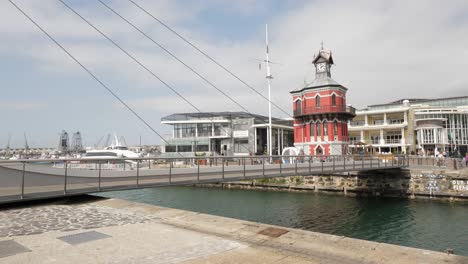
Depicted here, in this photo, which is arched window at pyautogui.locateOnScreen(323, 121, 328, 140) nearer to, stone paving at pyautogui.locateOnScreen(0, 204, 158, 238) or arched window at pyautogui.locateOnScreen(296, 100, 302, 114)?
arched window at pyautogui.locateOnScreen(296, 100, 302, 114)

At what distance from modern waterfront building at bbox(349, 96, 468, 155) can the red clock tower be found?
968cm

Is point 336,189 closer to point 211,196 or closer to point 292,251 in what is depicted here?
point 211,196

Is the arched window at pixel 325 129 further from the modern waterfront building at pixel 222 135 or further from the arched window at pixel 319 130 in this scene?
the modern waterfront building at pixel 222 135

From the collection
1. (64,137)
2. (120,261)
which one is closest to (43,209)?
(120,261)

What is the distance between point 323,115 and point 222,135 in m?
26.1

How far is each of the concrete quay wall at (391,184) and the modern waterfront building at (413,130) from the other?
19926mm

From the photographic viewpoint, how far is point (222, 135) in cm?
6550

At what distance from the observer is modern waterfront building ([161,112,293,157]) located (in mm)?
63469

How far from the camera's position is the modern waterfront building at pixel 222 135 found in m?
63.5

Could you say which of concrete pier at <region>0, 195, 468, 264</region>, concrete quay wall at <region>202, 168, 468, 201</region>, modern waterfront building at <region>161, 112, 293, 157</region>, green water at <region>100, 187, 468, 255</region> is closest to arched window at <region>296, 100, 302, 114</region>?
modern waterfront building at <region>161, 112, 293, 157</region>

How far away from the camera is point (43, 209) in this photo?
410 inches

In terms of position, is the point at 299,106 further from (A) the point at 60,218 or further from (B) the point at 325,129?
(A) the point at 60,218

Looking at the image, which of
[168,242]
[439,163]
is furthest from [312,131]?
[168,242]

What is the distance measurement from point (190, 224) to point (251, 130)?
5425 cm
